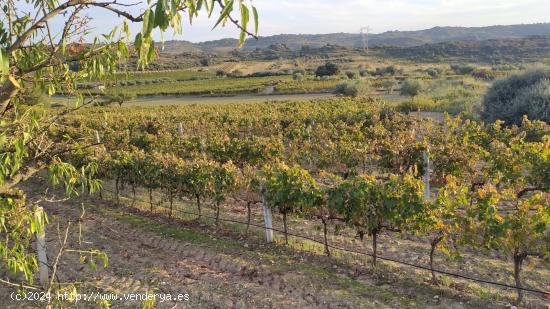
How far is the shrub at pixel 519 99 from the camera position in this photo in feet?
64.8

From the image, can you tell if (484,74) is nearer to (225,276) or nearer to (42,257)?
(225,276)

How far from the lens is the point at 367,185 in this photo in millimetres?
7574

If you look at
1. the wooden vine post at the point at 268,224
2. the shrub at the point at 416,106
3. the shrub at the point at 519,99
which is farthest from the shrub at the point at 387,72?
the wooden vine post at the point at 268,224

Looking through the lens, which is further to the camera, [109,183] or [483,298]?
[109,183]

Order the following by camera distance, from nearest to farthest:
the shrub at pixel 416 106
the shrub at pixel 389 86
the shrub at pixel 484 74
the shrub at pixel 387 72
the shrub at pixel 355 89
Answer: the shrub at pixel 416 106, the shrub at pixel 355 89, the shrub at pixel 389 86, the shrub at pixel 484 74, the shrub at pixel 387 72

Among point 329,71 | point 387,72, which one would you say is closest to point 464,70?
point 387,72

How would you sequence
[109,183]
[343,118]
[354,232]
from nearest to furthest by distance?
1. [354,232]
2. [109,183]
3. [343,118]

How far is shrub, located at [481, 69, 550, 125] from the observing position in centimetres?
1975

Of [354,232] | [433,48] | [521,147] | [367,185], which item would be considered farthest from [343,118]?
[433,48]

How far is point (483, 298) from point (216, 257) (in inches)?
175

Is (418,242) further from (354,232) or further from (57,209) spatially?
(57,209)

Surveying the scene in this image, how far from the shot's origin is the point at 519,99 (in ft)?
69.1

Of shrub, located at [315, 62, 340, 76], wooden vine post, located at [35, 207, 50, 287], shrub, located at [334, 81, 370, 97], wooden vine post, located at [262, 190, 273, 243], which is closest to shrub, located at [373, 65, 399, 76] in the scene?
shrub, located at [315, 62, 340, 76]

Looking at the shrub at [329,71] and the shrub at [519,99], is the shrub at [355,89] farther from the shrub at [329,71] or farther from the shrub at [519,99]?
the shrub at [329,71]
